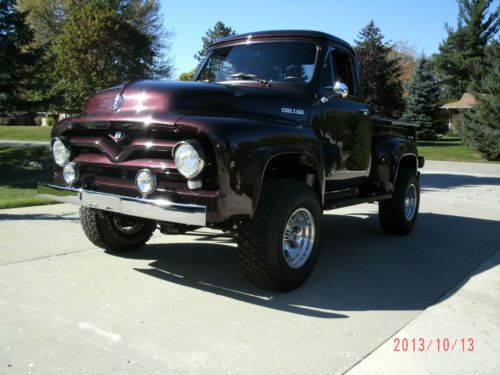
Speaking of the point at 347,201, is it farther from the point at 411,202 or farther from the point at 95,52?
the point at 95,52

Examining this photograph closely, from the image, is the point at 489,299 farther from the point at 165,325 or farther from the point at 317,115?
the point at 165,325

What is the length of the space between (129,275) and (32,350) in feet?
4.95

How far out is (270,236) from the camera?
3703 millimetres

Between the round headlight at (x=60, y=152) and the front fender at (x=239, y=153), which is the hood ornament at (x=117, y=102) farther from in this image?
the front fender at (x=239, y=153)

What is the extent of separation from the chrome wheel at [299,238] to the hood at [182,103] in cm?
86

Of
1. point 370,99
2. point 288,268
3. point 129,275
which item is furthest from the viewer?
point 370,99

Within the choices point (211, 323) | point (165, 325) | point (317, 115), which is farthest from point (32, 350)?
point (317, 115)

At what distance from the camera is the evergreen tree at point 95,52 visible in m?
32.5

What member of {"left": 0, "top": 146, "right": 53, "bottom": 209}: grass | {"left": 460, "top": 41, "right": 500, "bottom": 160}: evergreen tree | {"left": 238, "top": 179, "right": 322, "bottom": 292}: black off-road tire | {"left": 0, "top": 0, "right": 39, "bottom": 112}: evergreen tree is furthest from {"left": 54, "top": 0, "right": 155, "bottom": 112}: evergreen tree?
{"left": 238, "top": 179, "right": 322, "bottom": 292}: black off-road tire

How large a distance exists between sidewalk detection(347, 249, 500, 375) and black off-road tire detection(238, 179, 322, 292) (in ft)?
3.22

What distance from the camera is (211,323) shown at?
11.1ft

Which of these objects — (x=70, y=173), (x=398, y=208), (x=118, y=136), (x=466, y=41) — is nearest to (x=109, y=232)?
(x=70, y=173)

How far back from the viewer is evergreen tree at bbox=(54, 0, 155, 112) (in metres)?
32.5

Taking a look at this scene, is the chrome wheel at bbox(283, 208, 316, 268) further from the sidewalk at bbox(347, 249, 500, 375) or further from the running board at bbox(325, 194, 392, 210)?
the sidewalk at bbox(347, 249, 500, 375)
